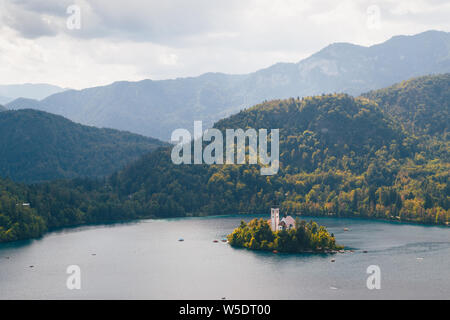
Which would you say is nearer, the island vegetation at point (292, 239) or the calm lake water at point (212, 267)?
the calm lake water at point (212, 267)

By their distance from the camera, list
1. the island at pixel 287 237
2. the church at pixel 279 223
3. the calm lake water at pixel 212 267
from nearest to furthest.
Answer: the calm lake water at pixel 212 267 → the island at pixel 287 237 → the church at pixel 279 223

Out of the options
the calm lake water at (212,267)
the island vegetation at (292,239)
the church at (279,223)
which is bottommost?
the calm lake water at (212,267)

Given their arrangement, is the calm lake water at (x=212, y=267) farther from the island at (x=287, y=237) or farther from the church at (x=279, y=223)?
the church at (x=279, y=223)

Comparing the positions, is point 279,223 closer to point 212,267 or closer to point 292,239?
point 292,239

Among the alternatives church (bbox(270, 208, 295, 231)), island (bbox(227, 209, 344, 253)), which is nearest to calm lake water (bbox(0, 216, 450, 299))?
island (bbox(227, 209, 344, 253))

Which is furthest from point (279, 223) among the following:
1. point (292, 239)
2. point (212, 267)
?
point (212, 267)

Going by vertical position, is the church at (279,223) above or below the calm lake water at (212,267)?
above

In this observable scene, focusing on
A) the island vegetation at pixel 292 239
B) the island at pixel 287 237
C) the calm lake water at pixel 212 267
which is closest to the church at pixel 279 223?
the island at pixel 287 237

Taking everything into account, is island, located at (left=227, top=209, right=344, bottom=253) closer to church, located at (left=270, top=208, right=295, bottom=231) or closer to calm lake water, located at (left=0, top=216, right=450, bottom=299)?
church, located at (left=270, top=208, right=295, bottom=231)
